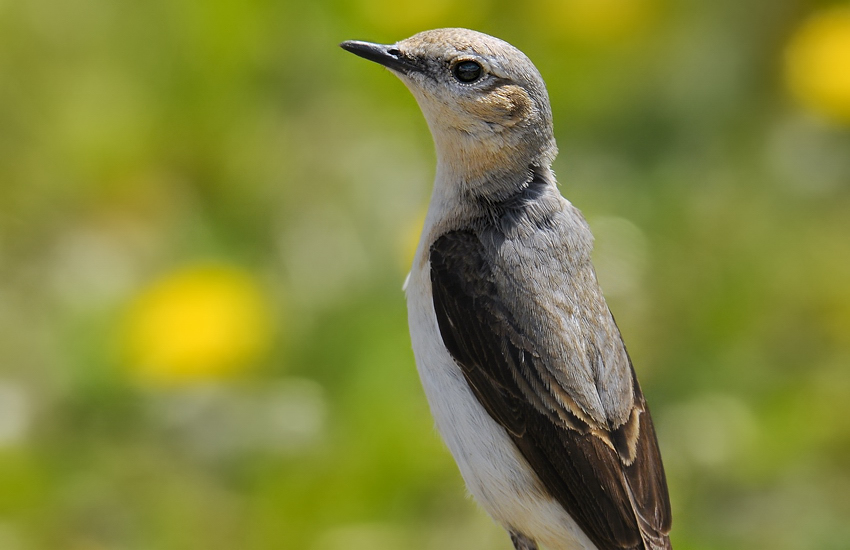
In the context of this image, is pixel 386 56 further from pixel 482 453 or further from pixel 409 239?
pixel 409 239

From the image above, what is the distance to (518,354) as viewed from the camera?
417 centimetres

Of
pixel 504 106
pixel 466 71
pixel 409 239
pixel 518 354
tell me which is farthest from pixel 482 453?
pixel 409 239

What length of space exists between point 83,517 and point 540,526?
2.93m

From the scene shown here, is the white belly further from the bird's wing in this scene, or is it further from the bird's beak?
the bird's beak

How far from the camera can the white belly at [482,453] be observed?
13.6 ft

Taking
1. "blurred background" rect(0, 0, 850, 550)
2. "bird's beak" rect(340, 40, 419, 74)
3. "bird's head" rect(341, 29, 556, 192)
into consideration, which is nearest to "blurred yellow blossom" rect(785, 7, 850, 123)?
"blurred background" rect(0, 0, 850, 550)

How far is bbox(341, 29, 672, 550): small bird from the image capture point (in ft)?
13.5

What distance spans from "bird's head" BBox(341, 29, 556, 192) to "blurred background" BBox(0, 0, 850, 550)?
2254 millimetres

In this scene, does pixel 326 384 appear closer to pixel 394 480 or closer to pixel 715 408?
pixel 394 480

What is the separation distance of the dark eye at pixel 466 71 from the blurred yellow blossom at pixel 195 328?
2.75 m

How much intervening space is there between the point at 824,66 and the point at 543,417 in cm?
493

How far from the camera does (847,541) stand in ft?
20.4

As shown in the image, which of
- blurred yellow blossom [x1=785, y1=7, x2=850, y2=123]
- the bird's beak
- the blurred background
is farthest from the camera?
blurred yellow blossom [x1=785, y1=7, x2=850, y2=123]

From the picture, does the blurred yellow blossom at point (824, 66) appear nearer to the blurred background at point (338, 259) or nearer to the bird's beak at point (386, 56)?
the blurred background at point (338, 259)
